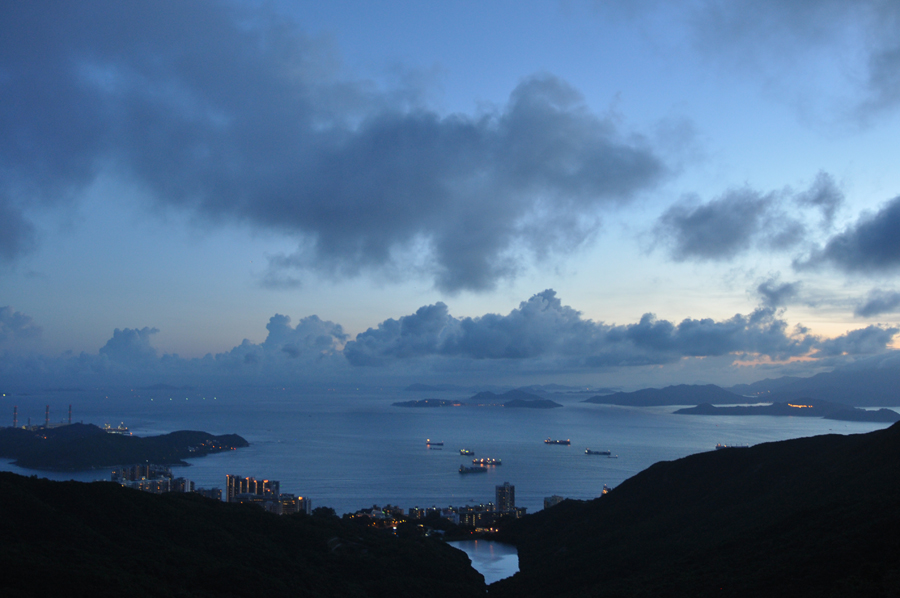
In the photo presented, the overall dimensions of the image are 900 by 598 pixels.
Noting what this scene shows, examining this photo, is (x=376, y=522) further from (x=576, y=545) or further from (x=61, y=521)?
(x=61, y=521)

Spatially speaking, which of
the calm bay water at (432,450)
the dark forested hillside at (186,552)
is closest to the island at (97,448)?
the calm bay water at (432,450)

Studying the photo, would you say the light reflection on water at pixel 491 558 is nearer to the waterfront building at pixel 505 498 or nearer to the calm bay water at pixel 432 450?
the waterfront building at pixel 505 498

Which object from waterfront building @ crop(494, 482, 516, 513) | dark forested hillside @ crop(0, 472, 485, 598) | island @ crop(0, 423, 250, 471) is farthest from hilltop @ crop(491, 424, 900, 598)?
island @ crop(0, 423, 250, 471)

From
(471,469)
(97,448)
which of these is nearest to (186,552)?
(471,469)

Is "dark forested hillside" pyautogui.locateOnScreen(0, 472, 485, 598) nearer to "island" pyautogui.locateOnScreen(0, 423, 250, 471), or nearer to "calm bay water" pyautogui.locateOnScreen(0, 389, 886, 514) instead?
"calm bay water" pyautogui.locateOnScreen(0, 389, 886, 514)

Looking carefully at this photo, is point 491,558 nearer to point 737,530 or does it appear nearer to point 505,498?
point 737,530

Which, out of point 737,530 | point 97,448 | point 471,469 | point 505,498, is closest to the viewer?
point 737,530
